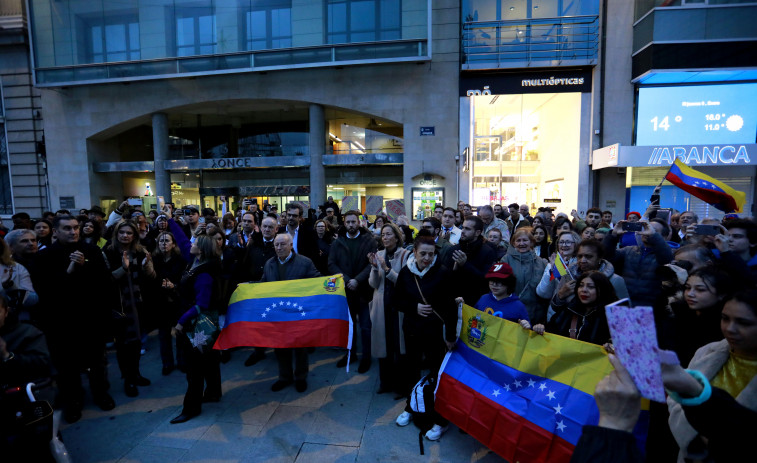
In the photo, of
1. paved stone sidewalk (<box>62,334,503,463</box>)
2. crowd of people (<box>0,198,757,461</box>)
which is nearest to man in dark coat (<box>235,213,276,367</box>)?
crowd of people (<box>0,198,757,461</box>)

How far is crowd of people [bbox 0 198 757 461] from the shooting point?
2.65 m

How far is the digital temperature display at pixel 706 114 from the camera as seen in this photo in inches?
603

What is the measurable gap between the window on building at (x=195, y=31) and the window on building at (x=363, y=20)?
615cm

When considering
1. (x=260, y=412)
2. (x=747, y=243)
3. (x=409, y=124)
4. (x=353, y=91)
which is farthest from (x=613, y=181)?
(x=260, y=412)

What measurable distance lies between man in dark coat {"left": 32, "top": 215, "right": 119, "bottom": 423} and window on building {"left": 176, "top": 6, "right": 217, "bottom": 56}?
57.0 feet

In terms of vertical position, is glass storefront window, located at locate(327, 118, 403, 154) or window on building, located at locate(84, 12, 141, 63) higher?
window on building, located at locate(84, 12, 141, 63)

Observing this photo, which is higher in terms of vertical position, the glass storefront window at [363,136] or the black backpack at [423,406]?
the glass storefront window at [363,136]

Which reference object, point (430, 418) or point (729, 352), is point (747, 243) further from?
point (430, 418)

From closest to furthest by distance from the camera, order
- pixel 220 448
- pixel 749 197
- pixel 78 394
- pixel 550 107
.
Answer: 1. pixel 220 448
2. pixel 78 394
3. pixel 749 197
4. pixel 550 107

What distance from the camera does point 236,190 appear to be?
21453 mm

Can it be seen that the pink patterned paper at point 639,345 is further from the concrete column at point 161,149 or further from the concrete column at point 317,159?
the concrete column at point 161,149

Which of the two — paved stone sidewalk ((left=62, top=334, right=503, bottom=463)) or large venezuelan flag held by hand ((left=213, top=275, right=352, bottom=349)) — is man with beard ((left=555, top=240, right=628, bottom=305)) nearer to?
paved stone sidewalk ((left=62, top=334, right=503, bottom=463))

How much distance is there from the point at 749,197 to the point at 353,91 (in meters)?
18.9

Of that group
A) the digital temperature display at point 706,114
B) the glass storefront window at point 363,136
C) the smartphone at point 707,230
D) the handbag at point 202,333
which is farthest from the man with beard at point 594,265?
the glass storefront window at point 363,136
